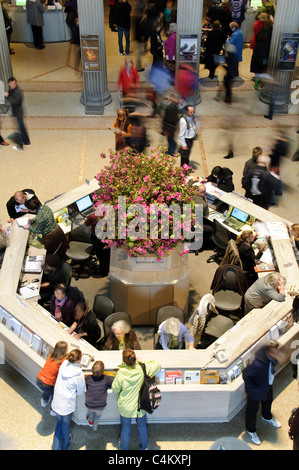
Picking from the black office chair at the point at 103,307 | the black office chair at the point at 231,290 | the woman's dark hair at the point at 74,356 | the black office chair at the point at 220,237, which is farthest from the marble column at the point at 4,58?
the woman's dark hair at the point at 74,356

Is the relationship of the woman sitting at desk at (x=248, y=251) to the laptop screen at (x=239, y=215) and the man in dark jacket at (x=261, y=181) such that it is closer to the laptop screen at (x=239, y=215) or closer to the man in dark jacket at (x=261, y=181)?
the laptop screen at (x=239, y=215)

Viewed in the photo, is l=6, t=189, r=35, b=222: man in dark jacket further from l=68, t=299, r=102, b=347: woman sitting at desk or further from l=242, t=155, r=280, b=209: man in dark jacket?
l=242, t=155, r=280, b=209: man in dark jacket

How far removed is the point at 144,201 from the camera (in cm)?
609

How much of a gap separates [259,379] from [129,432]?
4.64 feet

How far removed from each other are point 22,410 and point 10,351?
67 centimetres

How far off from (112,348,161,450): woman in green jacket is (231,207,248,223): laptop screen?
318 cm

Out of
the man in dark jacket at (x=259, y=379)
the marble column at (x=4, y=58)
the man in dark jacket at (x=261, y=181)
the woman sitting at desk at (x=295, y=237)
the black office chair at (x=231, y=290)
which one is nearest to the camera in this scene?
the man in dark jacket at (x=259, y=379)

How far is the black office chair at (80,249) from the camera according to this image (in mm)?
7668

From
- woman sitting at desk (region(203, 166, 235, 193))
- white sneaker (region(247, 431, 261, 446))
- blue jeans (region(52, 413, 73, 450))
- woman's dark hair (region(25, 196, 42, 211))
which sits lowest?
white sneaker (region(247, 431, 261, 446))

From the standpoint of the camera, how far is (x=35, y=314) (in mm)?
6227

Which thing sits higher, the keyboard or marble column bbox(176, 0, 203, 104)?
marble column bbox(176, 0, 203, 104)

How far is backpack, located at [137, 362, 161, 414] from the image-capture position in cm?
526

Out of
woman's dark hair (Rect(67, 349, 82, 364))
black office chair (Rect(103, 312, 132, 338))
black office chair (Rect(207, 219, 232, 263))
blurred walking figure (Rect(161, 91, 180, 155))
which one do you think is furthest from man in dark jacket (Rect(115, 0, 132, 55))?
woman's dark hair (Rect(67, 349, 82, 364))

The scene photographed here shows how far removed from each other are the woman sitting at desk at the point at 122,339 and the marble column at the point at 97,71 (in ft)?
22.5
